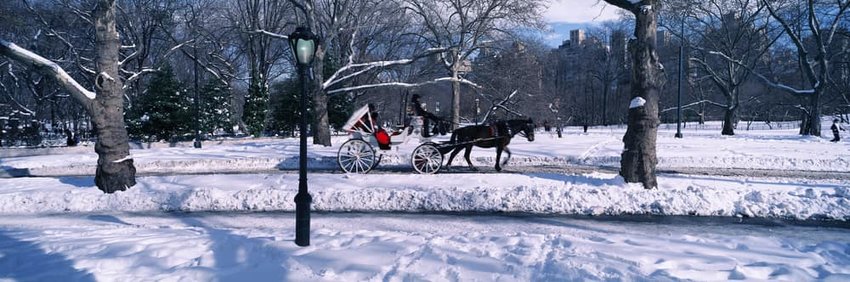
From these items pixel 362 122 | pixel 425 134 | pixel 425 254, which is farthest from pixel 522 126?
pixel 425 254

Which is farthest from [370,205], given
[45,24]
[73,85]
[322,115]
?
[45,24]

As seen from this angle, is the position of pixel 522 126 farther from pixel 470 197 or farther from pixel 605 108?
pixel 605 108

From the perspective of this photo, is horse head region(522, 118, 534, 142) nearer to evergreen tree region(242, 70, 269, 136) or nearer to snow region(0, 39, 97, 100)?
snow region(0, 39, 97, 100)

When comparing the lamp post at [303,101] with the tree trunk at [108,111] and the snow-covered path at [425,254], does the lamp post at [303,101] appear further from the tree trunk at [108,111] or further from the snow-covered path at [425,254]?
the tree trunk at [108,111]

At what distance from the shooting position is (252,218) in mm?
8359

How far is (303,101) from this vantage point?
583 centimetres

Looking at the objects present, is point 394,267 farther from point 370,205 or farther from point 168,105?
point 168,105

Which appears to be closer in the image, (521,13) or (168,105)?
(521,13)

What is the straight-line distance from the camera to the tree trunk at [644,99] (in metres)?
9.63

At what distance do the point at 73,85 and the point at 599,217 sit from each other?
10.5 metres

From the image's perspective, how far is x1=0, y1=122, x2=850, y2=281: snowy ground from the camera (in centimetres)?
492

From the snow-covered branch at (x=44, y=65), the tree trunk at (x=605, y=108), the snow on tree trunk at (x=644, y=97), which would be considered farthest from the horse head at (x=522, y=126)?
the tree trunk at (x=605, y=108)

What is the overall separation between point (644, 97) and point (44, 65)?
11863 millimetres

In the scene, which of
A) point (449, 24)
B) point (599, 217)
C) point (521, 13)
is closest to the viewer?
point (599, 217)
